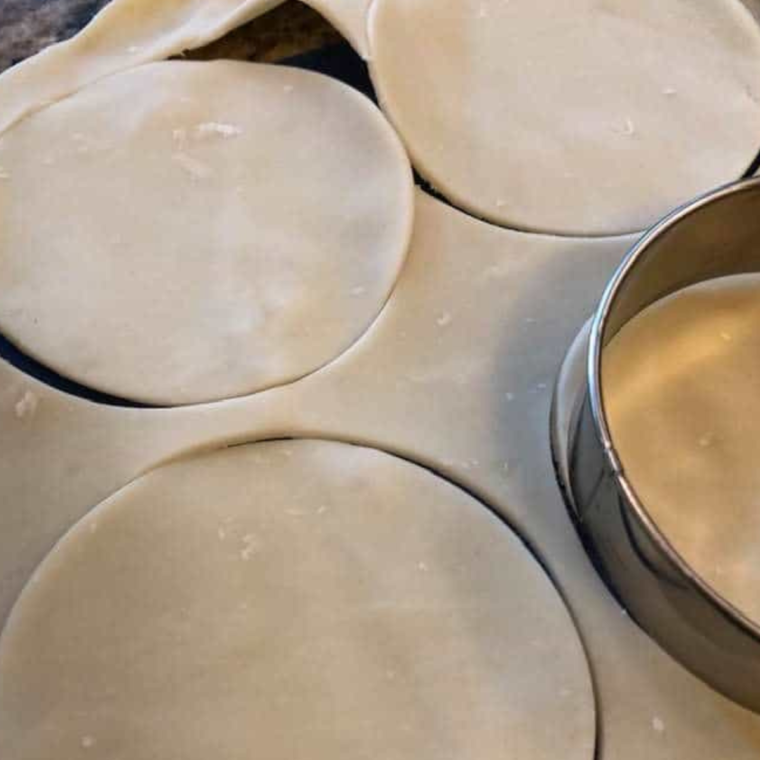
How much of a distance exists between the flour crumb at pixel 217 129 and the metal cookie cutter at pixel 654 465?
0.33m

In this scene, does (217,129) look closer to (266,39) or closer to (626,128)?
(266,39)

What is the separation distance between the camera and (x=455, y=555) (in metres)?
0.71

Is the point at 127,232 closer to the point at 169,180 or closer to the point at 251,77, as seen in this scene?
the point at 169,180

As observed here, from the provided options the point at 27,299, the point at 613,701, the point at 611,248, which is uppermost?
the point at 27,299

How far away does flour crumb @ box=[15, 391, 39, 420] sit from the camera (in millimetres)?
748

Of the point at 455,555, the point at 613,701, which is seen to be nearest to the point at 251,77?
the point at 455,555

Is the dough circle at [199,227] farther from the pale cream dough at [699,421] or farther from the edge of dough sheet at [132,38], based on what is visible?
the pale cream dough at [699,421]

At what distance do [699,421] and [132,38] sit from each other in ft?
1.92

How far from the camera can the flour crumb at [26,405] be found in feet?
2.45

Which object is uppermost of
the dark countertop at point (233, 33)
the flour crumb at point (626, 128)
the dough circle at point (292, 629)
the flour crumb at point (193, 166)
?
the dark countertop at point (233, 33)

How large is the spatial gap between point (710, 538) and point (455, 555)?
7.1 inches

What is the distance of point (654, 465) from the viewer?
76cm

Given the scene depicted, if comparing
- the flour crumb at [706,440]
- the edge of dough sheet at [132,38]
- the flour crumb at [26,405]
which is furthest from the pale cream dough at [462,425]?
the edge of dough sheet at [132,38]

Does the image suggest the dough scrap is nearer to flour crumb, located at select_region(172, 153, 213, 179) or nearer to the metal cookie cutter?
flour crumb, located at select_region(172, 153, 213, 179)
